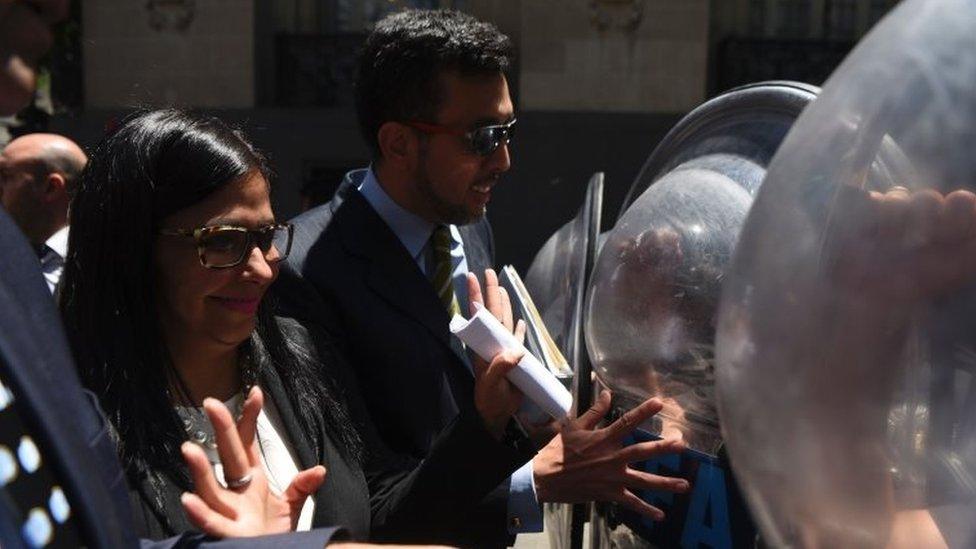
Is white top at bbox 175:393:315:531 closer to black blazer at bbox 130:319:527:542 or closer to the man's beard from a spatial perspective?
black blazer at bbox 130:319:527:542

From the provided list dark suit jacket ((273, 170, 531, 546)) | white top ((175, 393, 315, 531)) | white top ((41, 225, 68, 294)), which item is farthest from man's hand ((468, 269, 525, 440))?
white top ((41, 225, 68, 294))

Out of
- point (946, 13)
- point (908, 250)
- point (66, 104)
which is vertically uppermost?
point (946, 13)

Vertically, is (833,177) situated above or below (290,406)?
above

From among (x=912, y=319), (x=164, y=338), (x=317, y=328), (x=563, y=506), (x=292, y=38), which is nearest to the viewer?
(x=912, y=319)

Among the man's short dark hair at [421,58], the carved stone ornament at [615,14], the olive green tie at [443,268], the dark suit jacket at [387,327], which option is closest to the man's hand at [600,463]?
the dark suit jacket at [387,327]

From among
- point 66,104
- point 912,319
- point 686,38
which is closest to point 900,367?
point 912,319

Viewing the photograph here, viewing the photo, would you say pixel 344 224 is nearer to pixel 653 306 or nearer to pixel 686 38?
pixel 653 306

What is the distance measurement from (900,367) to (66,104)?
13487 mm

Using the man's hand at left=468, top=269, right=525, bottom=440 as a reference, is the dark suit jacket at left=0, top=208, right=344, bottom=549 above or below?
above

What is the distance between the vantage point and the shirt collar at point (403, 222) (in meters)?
2.65

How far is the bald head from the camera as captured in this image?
14.1 ft

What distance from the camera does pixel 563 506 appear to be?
2.52 metres

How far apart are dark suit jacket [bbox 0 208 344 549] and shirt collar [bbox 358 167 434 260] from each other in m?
1.55

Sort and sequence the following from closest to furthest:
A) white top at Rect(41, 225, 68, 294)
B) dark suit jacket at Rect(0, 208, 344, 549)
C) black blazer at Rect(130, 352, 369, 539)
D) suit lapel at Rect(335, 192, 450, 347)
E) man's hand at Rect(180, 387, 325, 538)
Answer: dark suit jacket at Rect(0, 208, 344, 549), man's hand at Rect(180, 387, 325, 538), black blazer at Rect(130, 352, 369, 539), suit lapel at Rect(335, 192, 450, 347), white top at Rect(41, 225, 68, 294)
